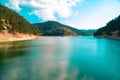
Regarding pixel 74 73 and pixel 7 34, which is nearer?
pixel 74 73

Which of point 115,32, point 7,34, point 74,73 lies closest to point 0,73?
point 74,73

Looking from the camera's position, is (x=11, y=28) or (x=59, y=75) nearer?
(x=59, y=75)

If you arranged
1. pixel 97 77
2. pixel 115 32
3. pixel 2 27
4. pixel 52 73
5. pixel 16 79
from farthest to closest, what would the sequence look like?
1. pixel 115 32
2. pixel 2 27
3. pixel 52 73
4. pixel 97 77
5. pixel 16 79

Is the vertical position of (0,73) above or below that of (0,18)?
below

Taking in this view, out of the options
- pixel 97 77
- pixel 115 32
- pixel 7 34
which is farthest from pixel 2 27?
pixel 115 32

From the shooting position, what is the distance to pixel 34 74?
24.4m

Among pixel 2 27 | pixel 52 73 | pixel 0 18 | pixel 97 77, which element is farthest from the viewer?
pixel 0 18

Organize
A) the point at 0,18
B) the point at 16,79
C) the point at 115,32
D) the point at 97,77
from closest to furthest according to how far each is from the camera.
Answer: the point at 16,79 < the point at 97,77 < the point at 0,18 < the point at 115,32

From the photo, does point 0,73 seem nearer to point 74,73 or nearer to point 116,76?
point 74,73

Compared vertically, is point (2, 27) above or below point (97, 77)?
above

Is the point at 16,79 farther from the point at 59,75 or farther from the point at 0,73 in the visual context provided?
the point at 59,75

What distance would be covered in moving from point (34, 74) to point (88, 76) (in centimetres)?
741

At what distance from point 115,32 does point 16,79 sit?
161952 mm

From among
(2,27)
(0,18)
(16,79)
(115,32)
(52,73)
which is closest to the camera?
(16,79)
